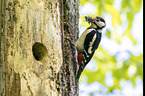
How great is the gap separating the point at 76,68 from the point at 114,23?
1.46 metres

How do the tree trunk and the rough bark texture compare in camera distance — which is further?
the rough bark texture

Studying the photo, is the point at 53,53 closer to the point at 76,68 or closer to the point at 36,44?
the point at 36,44

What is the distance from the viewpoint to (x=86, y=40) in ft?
8.63

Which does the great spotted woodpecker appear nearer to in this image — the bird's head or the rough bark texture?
the bird's head

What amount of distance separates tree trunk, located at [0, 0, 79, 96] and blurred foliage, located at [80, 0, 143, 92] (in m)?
1.45

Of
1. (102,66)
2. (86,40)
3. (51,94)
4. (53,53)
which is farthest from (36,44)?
(102,66)

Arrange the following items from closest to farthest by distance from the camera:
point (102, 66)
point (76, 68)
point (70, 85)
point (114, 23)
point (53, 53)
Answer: point (53, 53)
point (70, 85)
point (76, 68)
point (114, 23)
point (102, 66)

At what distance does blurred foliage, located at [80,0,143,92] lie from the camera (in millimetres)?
3119

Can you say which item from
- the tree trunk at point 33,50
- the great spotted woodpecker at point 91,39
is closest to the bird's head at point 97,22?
the great spotted woodpecker at point 91,39

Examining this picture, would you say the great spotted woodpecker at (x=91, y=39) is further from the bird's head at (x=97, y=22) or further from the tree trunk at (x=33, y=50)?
the tree trunk at (x=33, y=50)

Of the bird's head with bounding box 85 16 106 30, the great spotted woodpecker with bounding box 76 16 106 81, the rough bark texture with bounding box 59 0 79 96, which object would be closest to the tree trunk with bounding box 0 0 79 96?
the rough bark texture with bounding box 59 0 79 96

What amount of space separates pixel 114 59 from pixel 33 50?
221 cm

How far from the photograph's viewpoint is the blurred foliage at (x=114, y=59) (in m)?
3.12

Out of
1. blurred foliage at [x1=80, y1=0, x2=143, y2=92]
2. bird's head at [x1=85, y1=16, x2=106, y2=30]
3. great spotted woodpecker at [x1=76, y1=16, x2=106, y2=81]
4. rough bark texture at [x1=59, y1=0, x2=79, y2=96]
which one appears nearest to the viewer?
rough bark texture at [x1=59, y1=0, x2=79, y2=96]
